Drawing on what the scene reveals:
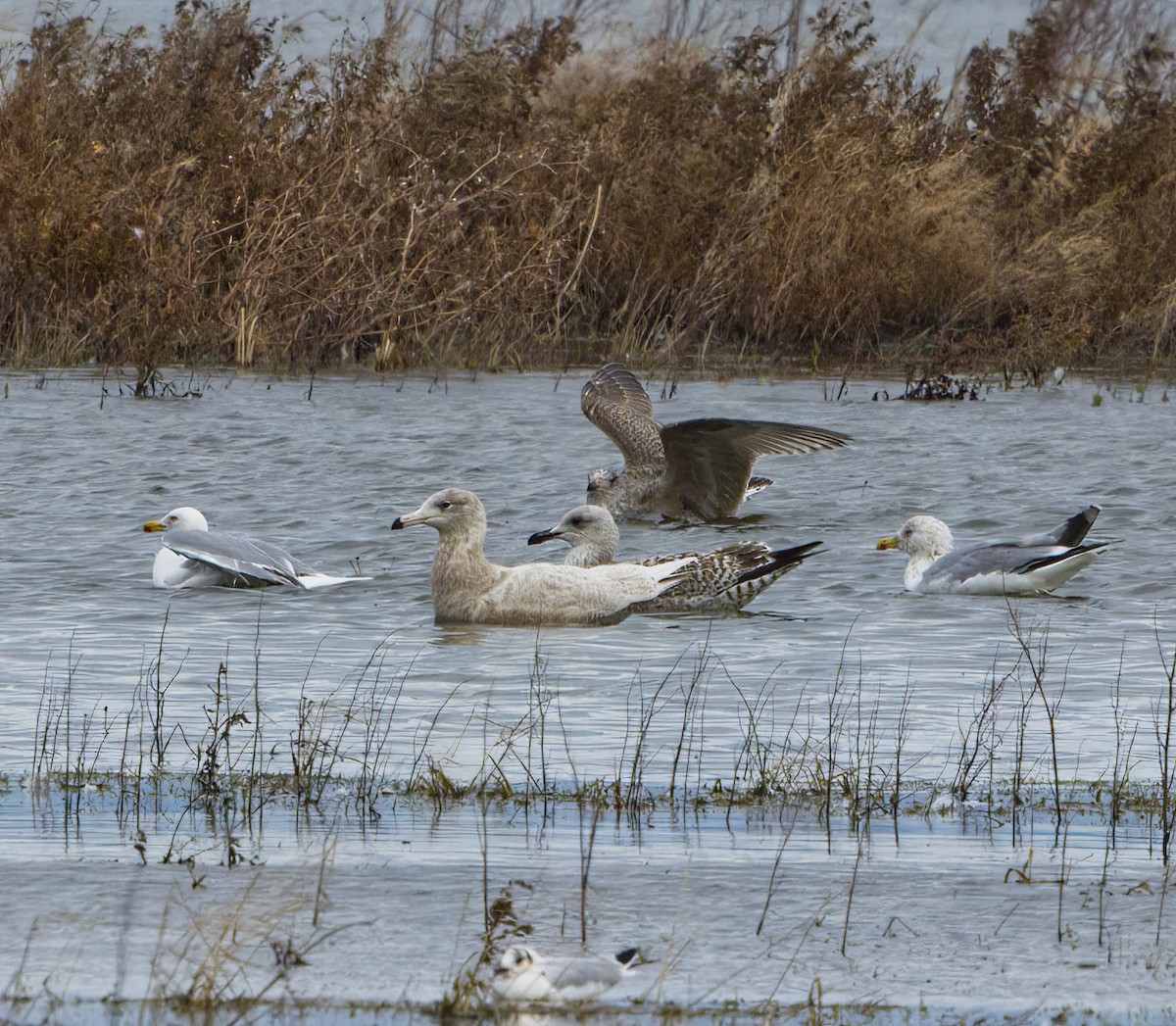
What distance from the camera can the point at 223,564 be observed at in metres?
9.66

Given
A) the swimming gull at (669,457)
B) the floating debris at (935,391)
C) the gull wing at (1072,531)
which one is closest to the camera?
the gull wing at (1072,531)

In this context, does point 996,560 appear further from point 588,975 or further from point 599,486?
point 588,975

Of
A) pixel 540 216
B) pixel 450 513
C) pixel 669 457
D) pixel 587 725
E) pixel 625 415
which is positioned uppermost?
pixel 540 216

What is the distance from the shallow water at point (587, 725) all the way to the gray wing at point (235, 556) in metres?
0.12

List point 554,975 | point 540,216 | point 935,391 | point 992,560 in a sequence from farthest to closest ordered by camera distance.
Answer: point 540,216 < point 935,391 < point 992,560 < point 554,975

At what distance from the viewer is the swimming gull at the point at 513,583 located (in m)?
9.26

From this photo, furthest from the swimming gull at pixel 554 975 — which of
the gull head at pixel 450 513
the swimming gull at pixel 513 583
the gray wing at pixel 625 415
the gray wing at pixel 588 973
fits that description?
the gray wing at pixel 625 415

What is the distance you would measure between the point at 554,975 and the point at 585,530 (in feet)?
21.6

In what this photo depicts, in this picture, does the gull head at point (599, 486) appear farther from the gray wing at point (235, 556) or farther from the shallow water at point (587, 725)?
the gray wing at point (235, 556)

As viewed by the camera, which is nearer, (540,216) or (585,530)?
(585,530)

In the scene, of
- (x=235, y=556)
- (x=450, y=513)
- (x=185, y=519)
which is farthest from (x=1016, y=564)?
(x=185, y=519)

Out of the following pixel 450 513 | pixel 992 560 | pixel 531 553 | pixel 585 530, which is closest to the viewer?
pixel 450 513

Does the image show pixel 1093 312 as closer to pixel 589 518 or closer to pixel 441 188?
pixel 441 188

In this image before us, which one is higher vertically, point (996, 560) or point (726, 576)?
point (996, 560)
